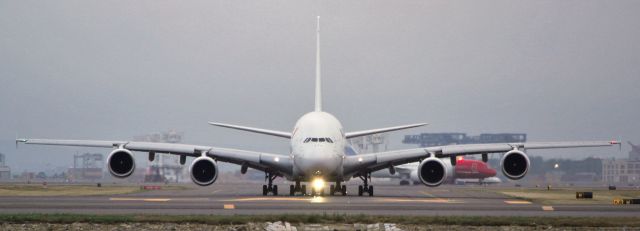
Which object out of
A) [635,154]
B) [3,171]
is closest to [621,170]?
[635,154]

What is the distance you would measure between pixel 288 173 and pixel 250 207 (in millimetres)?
16021

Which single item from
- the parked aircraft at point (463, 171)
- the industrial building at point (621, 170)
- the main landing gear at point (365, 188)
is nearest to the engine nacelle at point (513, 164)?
the main landing gear at point (365, 188)

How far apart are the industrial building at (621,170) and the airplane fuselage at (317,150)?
10647cm

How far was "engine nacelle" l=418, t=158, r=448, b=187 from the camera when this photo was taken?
48500mm

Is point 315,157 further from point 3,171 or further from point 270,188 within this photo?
point 3,171

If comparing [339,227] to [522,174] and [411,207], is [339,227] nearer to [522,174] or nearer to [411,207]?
[411,207]

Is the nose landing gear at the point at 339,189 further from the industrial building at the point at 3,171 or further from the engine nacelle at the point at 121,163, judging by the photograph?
the industrial building at the point at 3,171

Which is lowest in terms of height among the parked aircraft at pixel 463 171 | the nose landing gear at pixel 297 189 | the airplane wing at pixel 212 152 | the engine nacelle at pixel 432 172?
the nose landing gear at pixel 297 189

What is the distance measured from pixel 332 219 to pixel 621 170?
14142 centimetres

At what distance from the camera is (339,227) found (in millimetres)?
24672

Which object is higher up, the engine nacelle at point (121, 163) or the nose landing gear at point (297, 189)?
the engine nacelle at point (121, 163)

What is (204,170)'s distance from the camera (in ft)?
160

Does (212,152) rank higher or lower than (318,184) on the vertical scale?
higher

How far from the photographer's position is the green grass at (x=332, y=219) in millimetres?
26062
